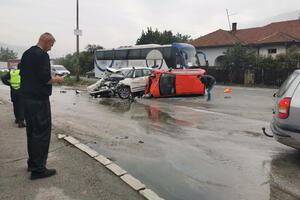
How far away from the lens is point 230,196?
350 centimetres

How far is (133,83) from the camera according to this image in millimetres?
14141

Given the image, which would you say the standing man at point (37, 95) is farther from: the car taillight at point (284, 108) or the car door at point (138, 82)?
the car door at point (138, 82)

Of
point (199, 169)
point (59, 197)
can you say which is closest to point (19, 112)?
point (59, 197)

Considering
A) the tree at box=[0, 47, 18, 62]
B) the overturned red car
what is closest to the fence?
the overturned red car

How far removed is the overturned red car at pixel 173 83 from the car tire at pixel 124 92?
3.18ft

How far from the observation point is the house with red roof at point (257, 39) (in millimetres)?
30828

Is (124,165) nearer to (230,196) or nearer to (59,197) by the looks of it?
(59,197)

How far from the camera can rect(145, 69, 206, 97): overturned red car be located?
1334 cm

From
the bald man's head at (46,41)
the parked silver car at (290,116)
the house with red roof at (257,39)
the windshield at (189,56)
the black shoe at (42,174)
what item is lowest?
the black shoe at (42,174)

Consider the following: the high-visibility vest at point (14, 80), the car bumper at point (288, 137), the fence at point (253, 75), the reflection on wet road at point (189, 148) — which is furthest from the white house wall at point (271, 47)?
the high-visibility vest at point (14, 80)

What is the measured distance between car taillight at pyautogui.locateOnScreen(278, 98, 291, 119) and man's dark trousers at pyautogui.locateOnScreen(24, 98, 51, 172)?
3691mm

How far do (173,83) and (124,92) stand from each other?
2.59 metres

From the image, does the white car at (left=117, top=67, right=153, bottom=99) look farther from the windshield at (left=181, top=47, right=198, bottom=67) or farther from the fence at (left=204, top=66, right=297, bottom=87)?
the fence at (left=204, top=66, right=297, bottom=87)

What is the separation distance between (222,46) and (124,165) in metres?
33.5
